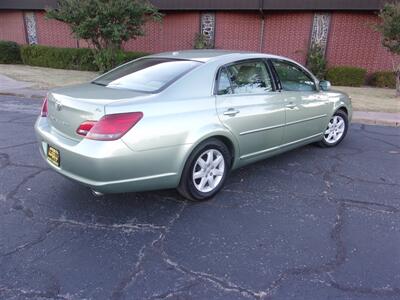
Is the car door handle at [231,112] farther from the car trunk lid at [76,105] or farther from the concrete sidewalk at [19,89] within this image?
the concrete sidewalk at [19,89]

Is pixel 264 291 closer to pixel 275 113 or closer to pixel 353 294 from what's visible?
pixel 353 294

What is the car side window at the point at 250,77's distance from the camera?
142 inches

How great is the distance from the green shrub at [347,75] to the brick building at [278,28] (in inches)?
46.4

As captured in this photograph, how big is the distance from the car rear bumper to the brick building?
39.7 feet

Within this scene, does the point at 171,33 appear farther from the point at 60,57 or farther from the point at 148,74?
the point at 148,74

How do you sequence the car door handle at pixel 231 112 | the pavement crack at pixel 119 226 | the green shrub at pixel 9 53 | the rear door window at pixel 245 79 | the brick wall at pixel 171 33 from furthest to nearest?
the green shrub at pixel 9 53 → the brick wall at pixel 171 33 → the rear door window at pixel 245 79 → the car door handle at pixel 231 112 → the pavement crack at pixel 119 226

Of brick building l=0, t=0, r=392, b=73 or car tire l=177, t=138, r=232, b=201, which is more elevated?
brick building l=0, t=0, r=392, b=73

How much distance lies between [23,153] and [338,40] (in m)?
13.0

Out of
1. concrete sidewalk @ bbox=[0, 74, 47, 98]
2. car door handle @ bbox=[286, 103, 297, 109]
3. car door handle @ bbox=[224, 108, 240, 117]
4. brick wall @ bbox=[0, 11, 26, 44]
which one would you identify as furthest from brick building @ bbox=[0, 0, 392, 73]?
car door handle @ bbox=[224, 108, 240, 117]

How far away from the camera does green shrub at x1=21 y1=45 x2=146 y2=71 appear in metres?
15.8

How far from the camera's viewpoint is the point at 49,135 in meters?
3.19

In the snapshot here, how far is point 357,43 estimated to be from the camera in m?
13.6

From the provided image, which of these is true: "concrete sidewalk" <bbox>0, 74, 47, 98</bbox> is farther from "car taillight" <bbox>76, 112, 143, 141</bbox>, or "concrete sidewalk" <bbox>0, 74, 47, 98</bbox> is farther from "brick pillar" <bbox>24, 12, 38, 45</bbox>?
"brick pillar" <bbox>24, 12, 38, 45</bbox>

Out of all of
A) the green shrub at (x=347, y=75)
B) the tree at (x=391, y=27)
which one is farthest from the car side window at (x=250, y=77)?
the green shrub at (x=347, y=75)
